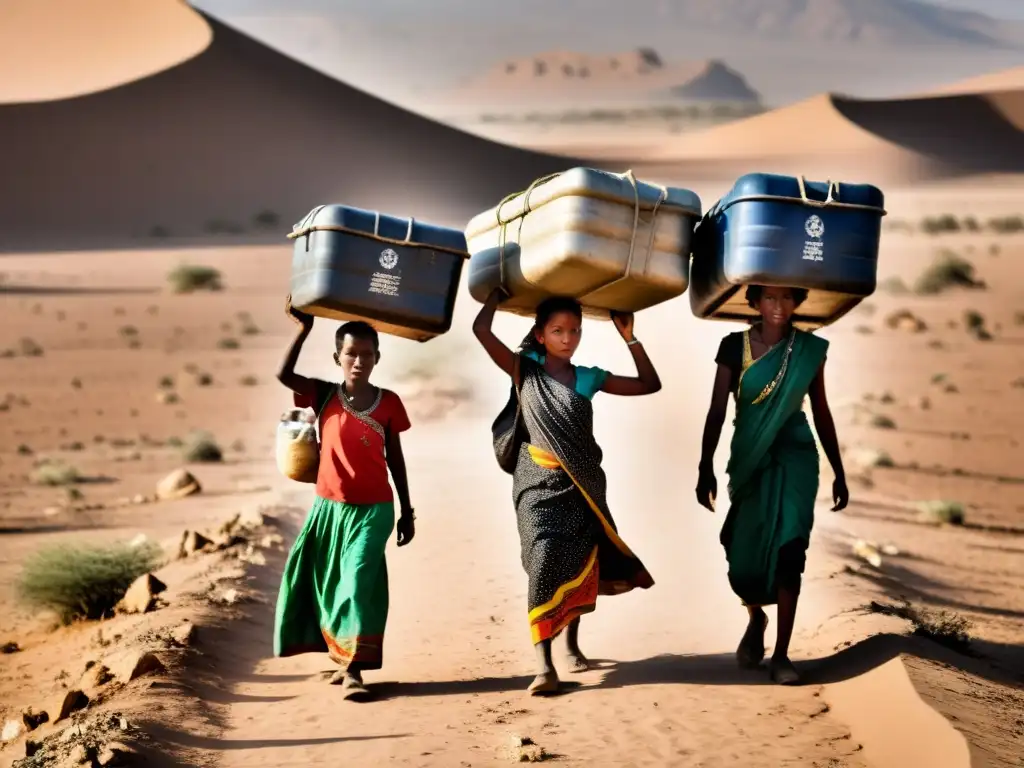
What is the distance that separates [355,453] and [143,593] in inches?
119

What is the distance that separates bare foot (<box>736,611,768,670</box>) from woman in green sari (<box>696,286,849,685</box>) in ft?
0.05

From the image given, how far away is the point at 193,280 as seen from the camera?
31.9 meters

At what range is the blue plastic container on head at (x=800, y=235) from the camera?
5781mm

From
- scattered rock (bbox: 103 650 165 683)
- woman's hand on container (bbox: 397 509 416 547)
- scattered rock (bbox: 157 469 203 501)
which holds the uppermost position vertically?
scattered rock (bbox: 157 469 203 501)

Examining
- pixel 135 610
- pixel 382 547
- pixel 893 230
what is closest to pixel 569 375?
pixel 382 547

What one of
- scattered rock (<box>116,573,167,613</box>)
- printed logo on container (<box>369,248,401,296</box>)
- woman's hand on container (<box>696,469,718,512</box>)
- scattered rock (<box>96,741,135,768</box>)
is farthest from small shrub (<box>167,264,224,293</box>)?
scattered rock (<box>96,741,135,768</box>)

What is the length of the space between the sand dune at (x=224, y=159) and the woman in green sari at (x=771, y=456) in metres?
37.3

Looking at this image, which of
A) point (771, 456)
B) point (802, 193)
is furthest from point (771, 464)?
point (802, 193)

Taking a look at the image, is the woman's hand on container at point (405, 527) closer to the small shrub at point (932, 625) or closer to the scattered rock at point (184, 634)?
the scattered rock at point (184, 634)

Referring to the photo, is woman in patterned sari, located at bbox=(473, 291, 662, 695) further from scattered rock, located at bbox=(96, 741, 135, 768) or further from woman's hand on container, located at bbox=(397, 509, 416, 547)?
scattered rock, located at bbox=(96, 741, 135, 768)

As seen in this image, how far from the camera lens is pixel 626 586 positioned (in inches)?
246

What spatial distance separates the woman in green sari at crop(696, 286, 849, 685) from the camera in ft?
20.1

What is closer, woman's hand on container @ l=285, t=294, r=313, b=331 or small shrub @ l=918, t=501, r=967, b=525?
woman's hand on container @ l=285, t=294, r=313, b=331

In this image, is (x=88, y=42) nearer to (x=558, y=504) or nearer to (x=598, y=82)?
(x=558, y=504)
